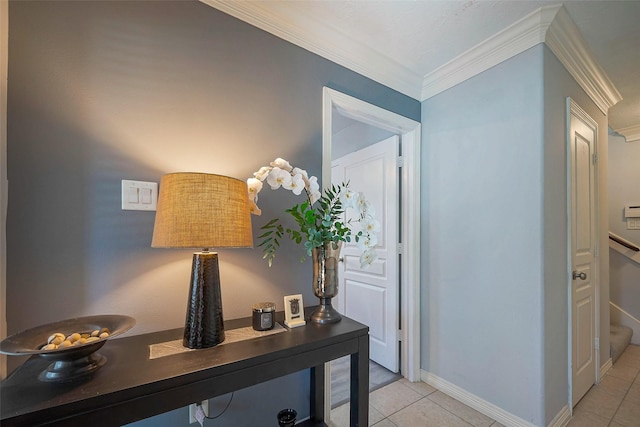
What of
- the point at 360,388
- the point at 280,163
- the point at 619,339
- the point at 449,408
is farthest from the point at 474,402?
the point at 619,339

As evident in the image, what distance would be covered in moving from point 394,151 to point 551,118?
3.29 feet

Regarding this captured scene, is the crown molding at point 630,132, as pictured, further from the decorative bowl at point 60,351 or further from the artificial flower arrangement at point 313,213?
the decorative bowl at point 60,351

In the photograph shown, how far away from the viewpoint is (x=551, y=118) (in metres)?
1.61

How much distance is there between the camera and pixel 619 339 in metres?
2.67

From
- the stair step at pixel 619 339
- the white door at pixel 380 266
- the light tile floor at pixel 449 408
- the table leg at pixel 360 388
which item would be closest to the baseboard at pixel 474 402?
the light tile floor at pixel 449 408

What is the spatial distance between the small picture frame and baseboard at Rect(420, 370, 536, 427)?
1423 millimetres

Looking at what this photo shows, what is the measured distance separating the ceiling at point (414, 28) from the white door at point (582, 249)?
0.43m

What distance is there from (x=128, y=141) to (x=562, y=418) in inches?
111

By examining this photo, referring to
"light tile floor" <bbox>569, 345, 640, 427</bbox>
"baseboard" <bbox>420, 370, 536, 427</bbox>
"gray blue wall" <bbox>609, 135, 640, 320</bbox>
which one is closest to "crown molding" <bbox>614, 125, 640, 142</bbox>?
"gray blue wall" <bbox>609, 135, 640, 320</bbox>

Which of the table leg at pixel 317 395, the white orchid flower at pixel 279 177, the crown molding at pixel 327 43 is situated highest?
the crown molding at pixel 327 43

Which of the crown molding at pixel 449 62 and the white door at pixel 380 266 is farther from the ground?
the crown molding at pixel 449 62

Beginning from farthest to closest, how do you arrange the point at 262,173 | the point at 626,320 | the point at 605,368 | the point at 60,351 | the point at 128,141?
the point at 626,320, the point at 605,368, the point at 262,173, the point at 128,141, the point at 60,351

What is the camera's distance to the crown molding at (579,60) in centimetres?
157

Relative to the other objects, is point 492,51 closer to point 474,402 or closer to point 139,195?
point 139,195
